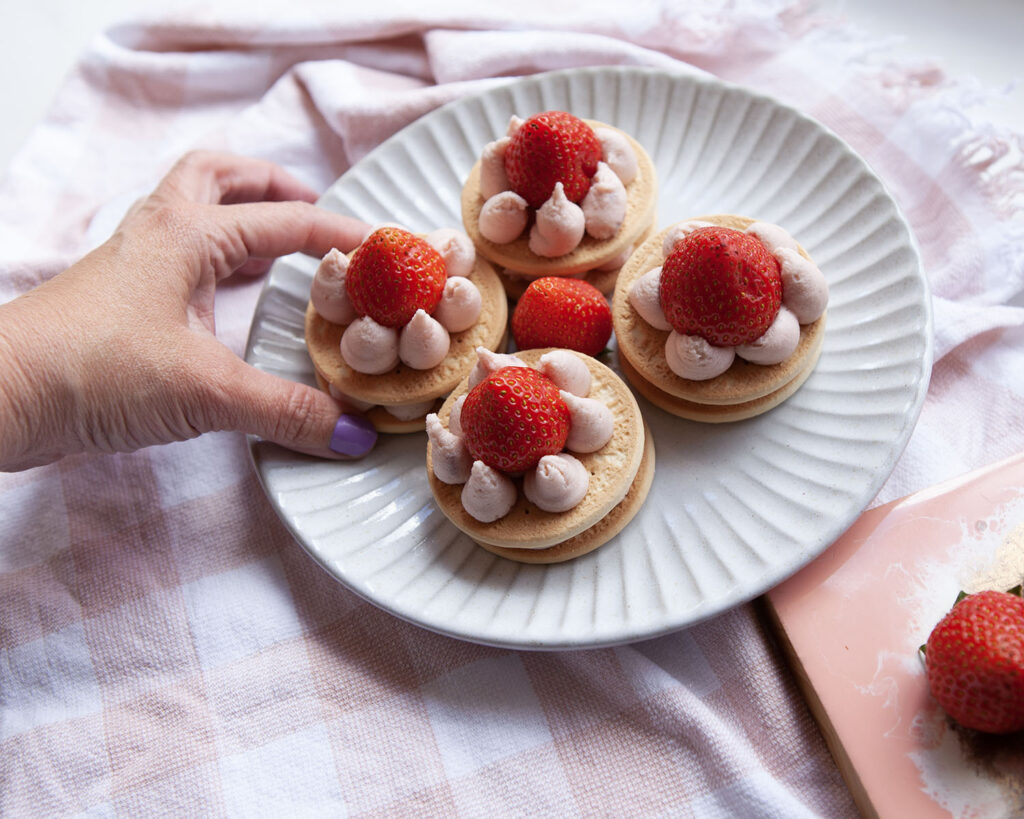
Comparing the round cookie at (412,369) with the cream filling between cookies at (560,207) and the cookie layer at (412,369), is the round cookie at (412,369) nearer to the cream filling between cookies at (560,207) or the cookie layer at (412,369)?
the cookie layer at (412,369)

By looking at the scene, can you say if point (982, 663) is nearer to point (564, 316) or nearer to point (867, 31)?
point (564, 316)

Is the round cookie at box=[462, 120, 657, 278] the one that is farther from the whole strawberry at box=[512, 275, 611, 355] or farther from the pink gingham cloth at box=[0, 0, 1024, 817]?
the pink gingham cloth at box=[0, 0, 1024, 817]

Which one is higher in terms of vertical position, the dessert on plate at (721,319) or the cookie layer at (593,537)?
the dessert on plate at (721,319)

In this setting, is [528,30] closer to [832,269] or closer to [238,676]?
[832,269]

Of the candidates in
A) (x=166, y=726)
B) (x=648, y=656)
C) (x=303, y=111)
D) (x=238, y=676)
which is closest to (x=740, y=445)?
(x=648, y=656)

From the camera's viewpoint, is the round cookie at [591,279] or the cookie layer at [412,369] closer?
the cookie layer at [412,369]

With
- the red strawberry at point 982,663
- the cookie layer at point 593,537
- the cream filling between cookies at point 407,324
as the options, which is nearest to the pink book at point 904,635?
the red strawberry at point 982,663
